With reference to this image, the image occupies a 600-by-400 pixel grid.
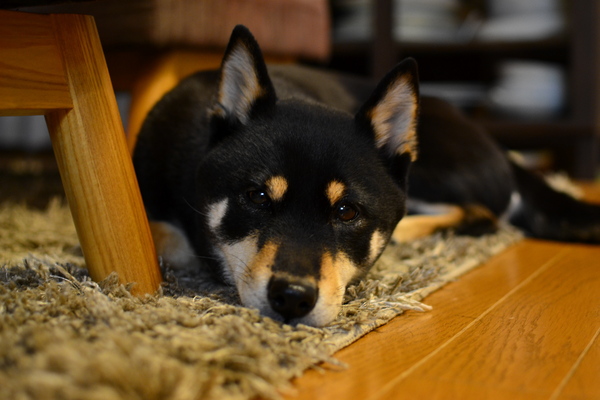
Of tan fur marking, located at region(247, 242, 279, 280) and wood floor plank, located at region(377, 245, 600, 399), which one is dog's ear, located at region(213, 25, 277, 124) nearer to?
tan fur marking, located at region(247, 242, 279, 280)

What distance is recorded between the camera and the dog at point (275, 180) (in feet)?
3.65

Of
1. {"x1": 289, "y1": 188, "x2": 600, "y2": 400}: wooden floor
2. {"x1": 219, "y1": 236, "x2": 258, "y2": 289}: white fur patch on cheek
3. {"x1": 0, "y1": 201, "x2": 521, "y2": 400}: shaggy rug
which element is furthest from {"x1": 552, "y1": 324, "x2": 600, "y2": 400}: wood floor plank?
{"x1": 219, "y1": 236, "x2": 258, "y2": 289}: white fur patch on cheek

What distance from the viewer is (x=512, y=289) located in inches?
58.9

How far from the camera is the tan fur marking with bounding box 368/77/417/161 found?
53.4 inches

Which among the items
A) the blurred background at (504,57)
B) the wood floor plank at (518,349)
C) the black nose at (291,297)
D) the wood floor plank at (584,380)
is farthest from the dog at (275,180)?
the blurred background at (504,57)

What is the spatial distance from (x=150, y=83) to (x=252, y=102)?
3.01 ft

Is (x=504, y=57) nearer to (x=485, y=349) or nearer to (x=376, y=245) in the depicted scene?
(x=376, y=245)

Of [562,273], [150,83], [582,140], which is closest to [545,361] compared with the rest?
[562,273]

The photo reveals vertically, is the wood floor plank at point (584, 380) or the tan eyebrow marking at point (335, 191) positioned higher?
the tan eyebrow marking at point (335, 191)

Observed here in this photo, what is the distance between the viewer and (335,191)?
1.21m

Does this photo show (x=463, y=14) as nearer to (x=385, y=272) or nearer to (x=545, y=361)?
(x=385, y=272)

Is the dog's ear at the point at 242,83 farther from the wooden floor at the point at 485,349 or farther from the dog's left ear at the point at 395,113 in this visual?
the wooden floor at the point at 485,349

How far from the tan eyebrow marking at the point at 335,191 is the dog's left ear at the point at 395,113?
22 centimetres

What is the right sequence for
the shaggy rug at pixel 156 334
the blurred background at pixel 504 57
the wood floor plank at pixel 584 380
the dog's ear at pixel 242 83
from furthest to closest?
the blurred background at pixel 504 57 → the dog's ear at pixel 242 83 → the wood floor plank at pixel 584 380 → the shaggy rug at pixel 156 334
